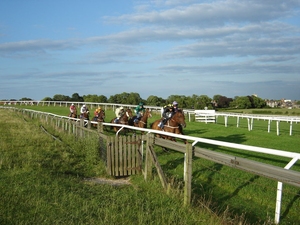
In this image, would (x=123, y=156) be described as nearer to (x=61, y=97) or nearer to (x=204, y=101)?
(x=204, y=101)

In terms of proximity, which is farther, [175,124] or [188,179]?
[175,124]

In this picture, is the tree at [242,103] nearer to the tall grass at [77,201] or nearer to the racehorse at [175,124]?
the racehorse at [175,124]

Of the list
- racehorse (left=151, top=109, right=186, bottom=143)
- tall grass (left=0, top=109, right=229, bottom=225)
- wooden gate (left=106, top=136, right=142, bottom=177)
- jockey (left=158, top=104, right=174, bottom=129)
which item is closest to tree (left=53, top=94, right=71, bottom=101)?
jockey (left=158, top=104, right=174, bottom=129)

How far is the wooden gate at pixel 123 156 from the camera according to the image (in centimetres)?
852

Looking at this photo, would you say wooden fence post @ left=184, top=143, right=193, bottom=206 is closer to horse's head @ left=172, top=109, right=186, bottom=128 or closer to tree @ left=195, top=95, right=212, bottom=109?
horse's head @ left=172, top=109, right=186, bottom=128

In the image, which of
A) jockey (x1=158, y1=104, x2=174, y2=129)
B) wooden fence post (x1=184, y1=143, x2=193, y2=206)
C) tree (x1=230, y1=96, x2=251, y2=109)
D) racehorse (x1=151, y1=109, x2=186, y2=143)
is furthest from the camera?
tree (x1=230, y1=96, x2=251, y2=109)

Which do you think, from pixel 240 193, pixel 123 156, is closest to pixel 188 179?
pixel 240 193

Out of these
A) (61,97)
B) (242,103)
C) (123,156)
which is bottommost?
(123,156)

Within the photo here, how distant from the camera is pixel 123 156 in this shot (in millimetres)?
8578

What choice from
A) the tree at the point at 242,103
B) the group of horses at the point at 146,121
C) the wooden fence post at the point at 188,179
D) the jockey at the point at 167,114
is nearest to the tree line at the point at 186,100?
the tree at the point at 242,103

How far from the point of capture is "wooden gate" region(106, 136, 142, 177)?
8516mm

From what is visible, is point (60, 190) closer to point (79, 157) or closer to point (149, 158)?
point (149, 158)

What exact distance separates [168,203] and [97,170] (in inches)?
156

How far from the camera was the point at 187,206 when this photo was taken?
5434 mm
